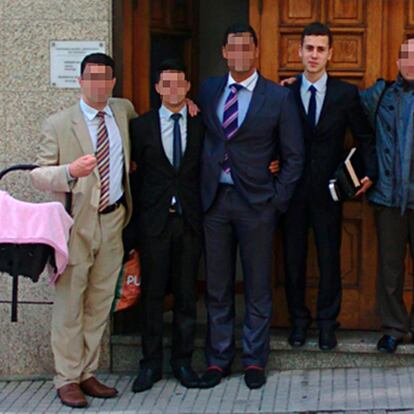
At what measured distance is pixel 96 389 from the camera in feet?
22.5

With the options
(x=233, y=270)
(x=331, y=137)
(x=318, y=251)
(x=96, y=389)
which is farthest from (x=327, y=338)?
(x=96, y=389)

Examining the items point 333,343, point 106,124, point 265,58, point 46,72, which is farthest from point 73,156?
point 333,343

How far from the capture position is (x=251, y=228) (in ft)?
22.4

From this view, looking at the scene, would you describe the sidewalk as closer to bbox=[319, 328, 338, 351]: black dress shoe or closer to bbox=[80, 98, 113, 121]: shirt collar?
bbox=[319, 328, 338, 351]: black dress shoe

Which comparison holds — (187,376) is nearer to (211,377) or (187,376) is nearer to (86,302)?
(211,377)

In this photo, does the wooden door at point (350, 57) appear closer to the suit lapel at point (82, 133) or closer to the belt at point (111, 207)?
the belt at point (111, 207)

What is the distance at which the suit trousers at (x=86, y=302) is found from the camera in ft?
22.0

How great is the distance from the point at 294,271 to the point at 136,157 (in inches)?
50.4

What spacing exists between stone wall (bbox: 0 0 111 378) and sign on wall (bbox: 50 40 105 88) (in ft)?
0.12

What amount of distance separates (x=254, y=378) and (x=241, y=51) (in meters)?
2.05

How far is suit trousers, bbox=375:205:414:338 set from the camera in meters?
6.99

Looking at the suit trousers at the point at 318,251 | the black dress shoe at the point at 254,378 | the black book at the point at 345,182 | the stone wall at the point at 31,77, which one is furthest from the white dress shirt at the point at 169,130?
the black dress shoe at the point at 254,378

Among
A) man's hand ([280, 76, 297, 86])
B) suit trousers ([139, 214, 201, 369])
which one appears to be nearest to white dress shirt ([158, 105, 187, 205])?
suit trousers ([139, 214, 201, 369])

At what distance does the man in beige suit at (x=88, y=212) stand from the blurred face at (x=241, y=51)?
741 millimetres
